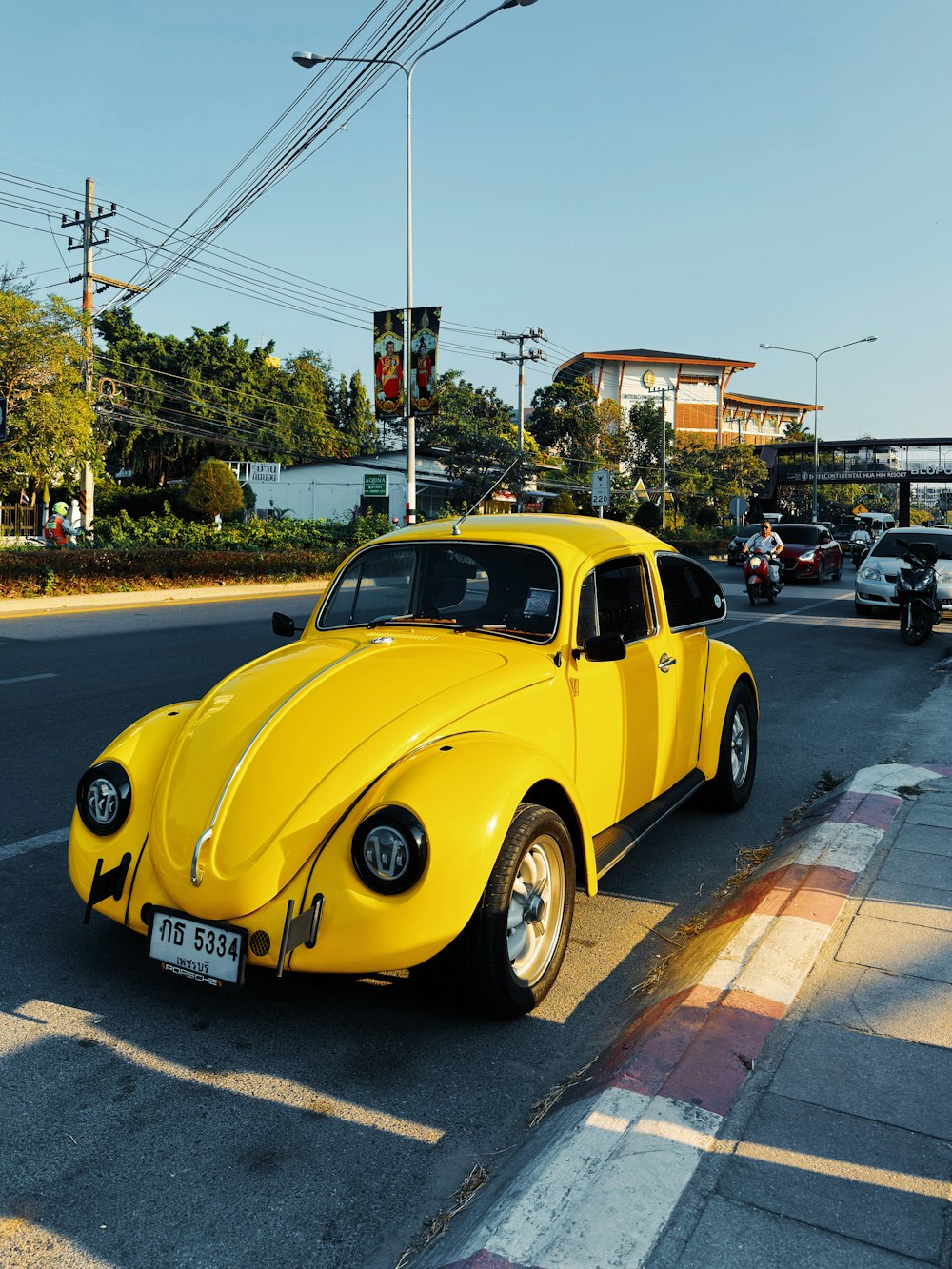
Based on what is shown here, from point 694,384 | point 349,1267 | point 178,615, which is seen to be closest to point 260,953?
point 349,1267

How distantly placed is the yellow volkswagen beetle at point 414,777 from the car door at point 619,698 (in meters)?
0.01

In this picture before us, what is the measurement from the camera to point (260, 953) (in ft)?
9.93

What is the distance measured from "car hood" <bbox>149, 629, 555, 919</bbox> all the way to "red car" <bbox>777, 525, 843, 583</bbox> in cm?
2339

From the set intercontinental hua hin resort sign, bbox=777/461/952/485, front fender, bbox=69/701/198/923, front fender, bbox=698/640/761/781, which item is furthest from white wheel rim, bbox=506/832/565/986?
intercontinental hua hin resort sign, bbox=777/461/952/485

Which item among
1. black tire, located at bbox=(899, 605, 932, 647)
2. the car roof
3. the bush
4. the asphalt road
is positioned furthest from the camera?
the bush

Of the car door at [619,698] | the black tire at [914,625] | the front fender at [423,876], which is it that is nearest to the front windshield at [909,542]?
the black tire at [914,625]

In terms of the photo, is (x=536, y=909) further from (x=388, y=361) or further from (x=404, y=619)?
(x=388, y=361)

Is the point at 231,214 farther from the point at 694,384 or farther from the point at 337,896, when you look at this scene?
the point at 694,384

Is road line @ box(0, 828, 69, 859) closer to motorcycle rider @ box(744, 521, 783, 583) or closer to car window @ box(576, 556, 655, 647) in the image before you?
car window @ box(576, 556, 655, 647)

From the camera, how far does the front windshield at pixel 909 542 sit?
1655 centimetres

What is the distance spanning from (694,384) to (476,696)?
4839 inches

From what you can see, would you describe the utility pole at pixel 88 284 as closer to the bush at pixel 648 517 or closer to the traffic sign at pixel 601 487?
the traffic sign at pixel 601 487

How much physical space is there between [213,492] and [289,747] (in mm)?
36229

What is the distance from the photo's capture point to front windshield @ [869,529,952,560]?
16.5 metres
